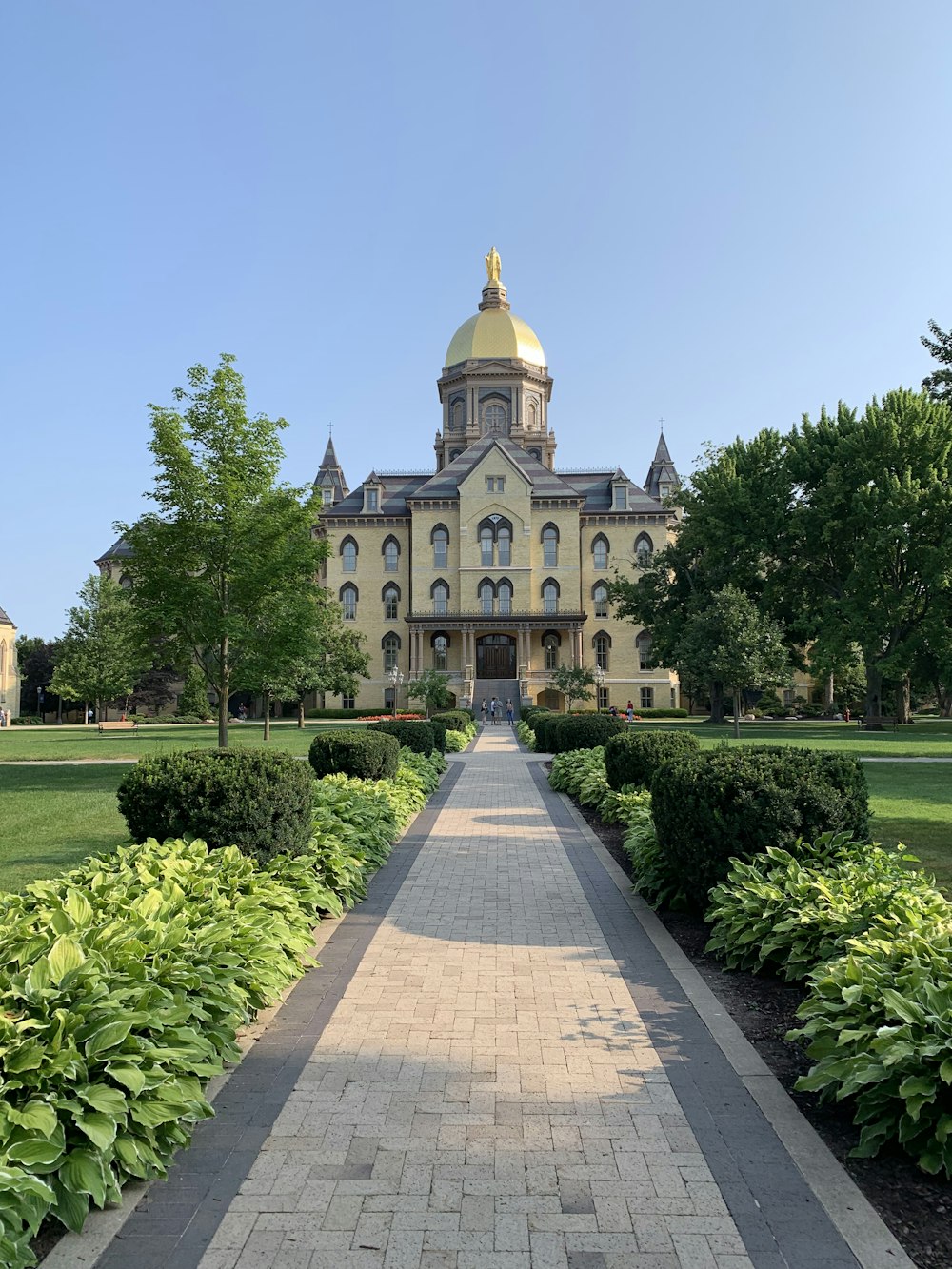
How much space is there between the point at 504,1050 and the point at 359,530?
63.2 meters

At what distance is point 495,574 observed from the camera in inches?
2498

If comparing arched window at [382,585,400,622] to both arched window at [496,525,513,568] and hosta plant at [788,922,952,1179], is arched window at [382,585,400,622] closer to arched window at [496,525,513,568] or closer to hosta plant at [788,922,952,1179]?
arched window at [496,525,513,568]

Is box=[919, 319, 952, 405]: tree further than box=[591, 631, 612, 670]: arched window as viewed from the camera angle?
No

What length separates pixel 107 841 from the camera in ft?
37.7

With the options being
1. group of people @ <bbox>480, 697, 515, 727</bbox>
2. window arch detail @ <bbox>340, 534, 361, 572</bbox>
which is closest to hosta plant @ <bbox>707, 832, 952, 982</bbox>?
group of people @ <bbox>480, 697, 515, 727</bbox>

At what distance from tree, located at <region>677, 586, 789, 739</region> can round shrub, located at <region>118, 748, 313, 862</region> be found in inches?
1154

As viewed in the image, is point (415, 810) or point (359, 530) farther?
point (359, 530)

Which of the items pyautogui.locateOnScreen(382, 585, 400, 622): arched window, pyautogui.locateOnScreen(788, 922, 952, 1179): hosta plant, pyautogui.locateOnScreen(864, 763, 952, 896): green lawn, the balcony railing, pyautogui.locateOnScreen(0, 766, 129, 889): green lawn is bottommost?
pyautogui.locateOnScreen(864, 763, 952, 896): green lawn

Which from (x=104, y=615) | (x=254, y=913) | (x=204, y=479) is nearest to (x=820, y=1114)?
(x=254, y=913)

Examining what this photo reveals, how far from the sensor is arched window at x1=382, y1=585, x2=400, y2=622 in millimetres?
66500

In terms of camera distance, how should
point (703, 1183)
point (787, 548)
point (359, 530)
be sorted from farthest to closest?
point (359, 530) < point (787, 548) < point (703, 1183)

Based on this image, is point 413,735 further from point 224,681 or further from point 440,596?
point 440,596

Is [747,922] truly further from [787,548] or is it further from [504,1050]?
[787,548]

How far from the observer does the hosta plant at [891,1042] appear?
3779 mm
